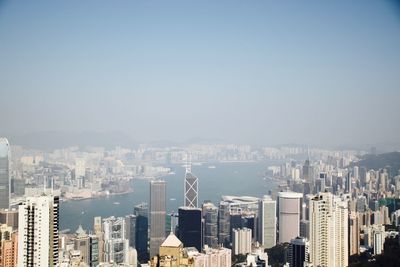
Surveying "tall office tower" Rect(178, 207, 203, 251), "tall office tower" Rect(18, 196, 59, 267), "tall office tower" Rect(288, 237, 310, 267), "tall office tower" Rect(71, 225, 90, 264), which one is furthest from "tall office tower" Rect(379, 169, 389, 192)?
"tall office tower" Rect(18, 196, 59, 267)

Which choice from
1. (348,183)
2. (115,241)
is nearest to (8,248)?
(115,241)

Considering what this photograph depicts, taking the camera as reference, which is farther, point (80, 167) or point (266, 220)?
point (266, 220)

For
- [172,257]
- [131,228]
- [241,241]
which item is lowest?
[241,241]

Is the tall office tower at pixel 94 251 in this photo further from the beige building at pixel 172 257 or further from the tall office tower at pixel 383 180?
the tall office tower at pixel 383 180

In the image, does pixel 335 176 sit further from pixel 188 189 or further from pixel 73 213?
pixel 73 213

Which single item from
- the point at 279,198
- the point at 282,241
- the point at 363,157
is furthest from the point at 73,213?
the point at 363,157

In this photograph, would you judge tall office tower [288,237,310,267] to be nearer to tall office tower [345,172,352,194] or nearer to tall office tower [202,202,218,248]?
tall office tower [202,202,218,248]

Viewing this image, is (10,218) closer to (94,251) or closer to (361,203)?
(94,251)
